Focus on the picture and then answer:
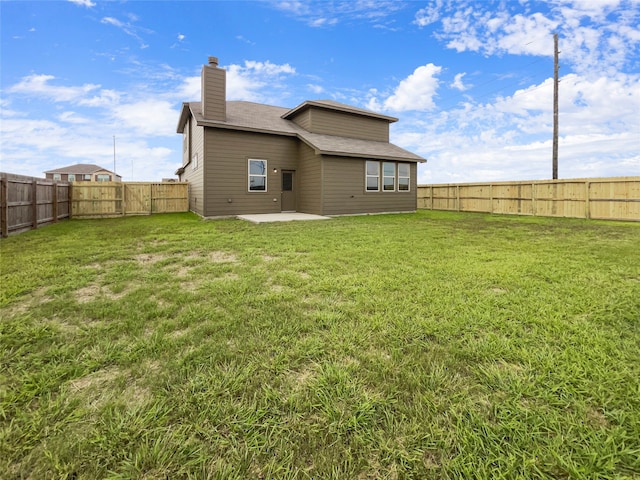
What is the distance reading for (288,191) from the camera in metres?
14.4

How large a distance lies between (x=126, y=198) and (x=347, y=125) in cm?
1193

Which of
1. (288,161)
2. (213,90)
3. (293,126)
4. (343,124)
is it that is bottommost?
(288,161)

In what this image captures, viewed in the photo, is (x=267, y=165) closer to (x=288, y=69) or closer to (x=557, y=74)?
(x=288, y=69)

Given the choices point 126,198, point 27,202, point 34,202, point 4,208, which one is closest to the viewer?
point 4,208

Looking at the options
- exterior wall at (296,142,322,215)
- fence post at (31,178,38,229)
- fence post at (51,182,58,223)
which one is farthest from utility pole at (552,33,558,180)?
fence post at (51,182,58,223)

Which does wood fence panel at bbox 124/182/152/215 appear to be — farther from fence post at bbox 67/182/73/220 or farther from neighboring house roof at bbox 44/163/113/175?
neighboring house roof at bbox 44/163/113/175

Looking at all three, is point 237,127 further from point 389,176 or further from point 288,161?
point 389,176

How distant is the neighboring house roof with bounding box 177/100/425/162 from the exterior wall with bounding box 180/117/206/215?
839 mm

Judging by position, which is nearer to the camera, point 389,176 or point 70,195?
point 70,195

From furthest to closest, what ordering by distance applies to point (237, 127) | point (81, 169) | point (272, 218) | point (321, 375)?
point (81, 169) → point (237, 127) → point (272, 218) → point (321, 375)

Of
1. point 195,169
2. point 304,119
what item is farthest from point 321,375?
point 304,119

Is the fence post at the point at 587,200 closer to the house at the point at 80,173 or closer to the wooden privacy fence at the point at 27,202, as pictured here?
the wooden privacy fence at the point at 27,202

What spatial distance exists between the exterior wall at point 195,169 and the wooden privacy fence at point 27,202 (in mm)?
5103

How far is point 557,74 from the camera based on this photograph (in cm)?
1428
